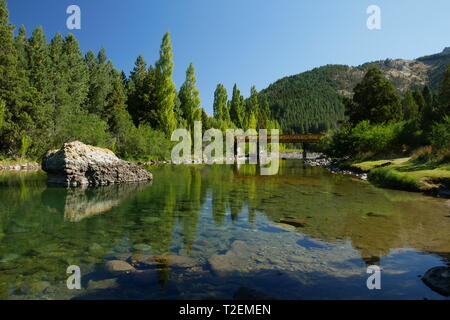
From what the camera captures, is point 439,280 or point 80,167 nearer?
point 439,280

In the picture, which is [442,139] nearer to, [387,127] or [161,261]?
[387,127]

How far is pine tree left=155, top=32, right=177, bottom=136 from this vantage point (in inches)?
1797

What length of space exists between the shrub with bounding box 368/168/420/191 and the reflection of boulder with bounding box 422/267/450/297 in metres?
11.8

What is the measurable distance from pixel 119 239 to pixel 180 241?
136cm

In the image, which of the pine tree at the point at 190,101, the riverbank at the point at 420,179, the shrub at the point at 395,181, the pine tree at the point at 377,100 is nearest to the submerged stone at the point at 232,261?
the riverbank at the point at 420,179

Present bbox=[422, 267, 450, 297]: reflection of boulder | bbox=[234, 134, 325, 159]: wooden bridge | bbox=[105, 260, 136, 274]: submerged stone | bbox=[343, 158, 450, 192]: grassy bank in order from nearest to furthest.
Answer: bbox=[422, 267, 450, 297]: reflection of boulder, bbox=[105, 260, 136, 274]: submerged stone, bbox=[343, 158, 450, 192]: grassy bank, bbox=[234, 134, 325, 159]: wooden bridge

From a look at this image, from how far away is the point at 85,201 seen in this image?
11.9 meters

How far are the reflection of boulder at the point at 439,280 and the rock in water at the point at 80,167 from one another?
15911 mm

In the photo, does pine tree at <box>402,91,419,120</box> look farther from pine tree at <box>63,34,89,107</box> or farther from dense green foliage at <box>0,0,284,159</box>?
pine tree at <box>63,34,89,107</box>

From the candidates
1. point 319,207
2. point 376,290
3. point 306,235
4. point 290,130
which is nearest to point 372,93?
point 319,207

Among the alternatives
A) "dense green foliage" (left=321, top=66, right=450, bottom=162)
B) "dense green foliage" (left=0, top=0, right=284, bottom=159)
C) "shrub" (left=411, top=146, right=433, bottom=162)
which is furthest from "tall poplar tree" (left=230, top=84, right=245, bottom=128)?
"shrub" (left=411, top=146, right=433, bottom=162)

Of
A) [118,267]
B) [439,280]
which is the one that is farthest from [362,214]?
[118,267]

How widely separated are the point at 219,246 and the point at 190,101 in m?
48.1

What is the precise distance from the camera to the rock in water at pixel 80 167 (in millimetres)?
16422
